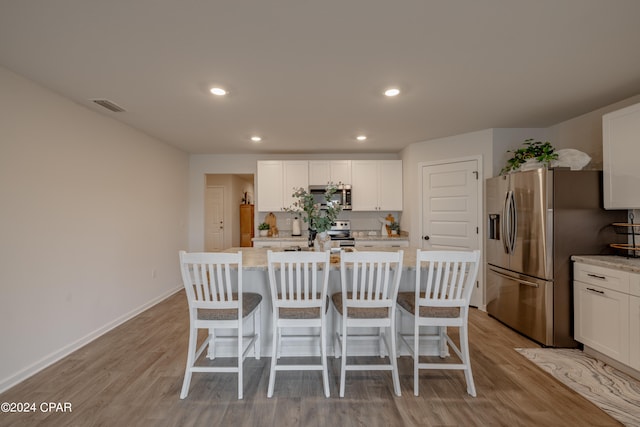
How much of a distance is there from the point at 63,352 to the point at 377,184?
15.1 ft

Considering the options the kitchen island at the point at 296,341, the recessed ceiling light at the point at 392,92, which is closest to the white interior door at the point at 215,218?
the kitchen island at the point at 296,341

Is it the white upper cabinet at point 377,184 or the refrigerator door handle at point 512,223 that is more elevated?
the white upper cabinet at point 377,184

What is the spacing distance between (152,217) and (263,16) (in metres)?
3.60

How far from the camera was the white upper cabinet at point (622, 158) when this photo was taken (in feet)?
8.16

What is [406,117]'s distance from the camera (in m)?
3.41

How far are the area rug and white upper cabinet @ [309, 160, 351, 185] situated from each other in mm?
3415

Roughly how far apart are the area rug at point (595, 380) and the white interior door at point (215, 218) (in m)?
6.31

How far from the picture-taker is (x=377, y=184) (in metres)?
5.16

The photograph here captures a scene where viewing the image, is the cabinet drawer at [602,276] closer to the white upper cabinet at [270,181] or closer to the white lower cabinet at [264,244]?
the white lower cabinet at [264,244]

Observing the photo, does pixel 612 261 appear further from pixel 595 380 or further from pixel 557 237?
pixel 595 380

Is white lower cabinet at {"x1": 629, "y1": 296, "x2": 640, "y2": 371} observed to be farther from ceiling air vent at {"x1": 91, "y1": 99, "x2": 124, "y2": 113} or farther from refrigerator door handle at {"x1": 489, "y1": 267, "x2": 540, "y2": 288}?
ceiling air vent at {"x1": 91, "y1": 99, "x2": 124, "y2": 113}

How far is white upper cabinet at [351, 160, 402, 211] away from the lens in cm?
515

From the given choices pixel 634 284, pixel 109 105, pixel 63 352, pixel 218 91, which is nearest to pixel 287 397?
pixel 63 352

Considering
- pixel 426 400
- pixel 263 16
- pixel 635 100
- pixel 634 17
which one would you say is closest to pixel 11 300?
pixel 263 16
